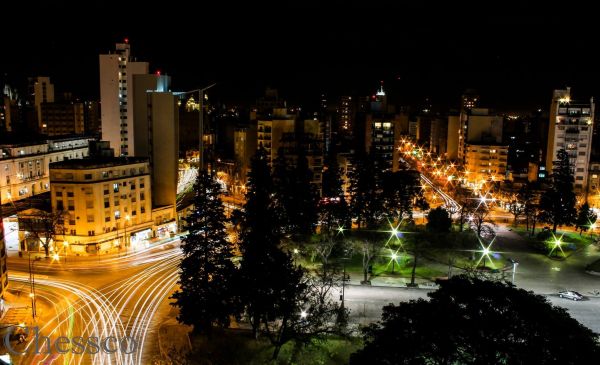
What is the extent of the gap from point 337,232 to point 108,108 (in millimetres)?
33232

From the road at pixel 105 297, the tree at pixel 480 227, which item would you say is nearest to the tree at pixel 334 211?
the tree at pixel 480 227

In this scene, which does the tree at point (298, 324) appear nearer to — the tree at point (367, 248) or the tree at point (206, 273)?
the tree at point (206, 273)

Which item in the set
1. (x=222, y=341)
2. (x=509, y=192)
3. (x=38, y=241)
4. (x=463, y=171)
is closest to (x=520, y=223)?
(x=509, y=192)

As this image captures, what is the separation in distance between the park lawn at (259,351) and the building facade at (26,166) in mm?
35545

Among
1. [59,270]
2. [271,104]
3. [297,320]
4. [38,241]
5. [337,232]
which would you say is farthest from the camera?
[271,104]

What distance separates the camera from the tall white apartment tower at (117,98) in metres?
63.2

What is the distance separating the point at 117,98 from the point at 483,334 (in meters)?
56.3

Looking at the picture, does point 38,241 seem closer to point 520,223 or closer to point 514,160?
point 520,223

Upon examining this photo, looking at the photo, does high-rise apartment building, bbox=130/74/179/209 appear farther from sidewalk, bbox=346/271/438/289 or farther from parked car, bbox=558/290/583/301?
parked car, bbox=558/290/583/301

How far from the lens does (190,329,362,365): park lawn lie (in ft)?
80.8

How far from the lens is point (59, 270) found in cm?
3734

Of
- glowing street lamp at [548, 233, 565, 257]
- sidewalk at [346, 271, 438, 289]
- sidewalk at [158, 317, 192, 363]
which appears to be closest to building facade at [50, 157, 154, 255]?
sidewalk at [158, 317, 192, 363]

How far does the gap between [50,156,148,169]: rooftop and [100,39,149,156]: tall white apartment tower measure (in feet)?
59.3

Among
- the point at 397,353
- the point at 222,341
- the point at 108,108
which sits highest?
the point at 108,108
